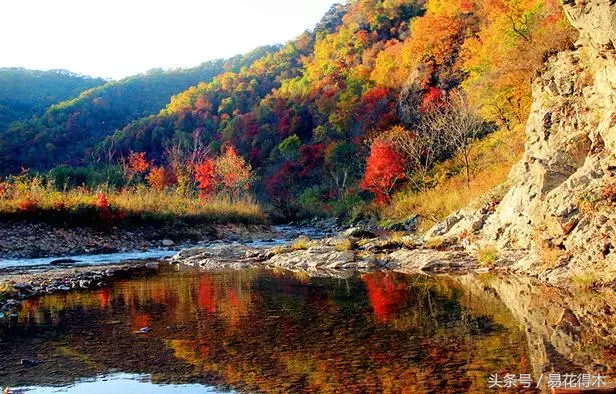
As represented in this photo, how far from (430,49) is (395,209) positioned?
91.6 ft

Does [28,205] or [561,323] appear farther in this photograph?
[28,205]

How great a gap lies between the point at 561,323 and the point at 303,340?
416 cm

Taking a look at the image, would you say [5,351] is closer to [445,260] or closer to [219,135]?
[445,260]

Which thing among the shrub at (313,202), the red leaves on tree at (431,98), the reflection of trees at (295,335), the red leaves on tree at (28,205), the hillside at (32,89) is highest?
the hillside at (32,89)

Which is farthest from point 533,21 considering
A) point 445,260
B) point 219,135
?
point 219,135

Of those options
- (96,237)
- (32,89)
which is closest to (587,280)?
(96,237)

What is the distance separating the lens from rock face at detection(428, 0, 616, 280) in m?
13.1

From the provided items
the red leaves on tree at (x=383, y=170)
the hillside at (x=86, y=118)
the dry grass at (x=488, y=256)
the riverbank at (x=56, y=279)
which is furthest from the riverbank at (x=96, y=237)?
the hillside at (x=86, y=118)

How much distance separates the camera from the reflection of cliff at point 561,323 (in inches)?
267

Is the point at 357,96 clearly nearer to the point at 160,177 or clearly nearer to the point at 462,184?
the point at 160,177

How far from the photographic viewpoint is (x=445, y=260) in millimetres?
17234

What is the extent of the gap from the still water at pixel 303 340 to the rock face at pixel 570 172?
5.80 feet

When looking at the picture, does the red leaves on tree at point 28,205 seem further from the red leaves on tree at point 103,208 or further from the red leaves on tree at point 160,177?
the red leaves on tree at point 160,177

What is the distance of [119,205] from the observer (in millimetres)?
32469
